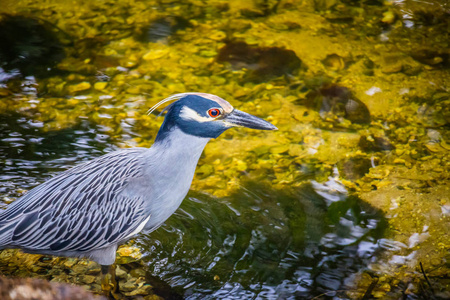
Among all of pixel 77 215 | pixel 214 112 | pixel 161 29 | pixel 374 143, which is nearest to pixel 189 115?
pixel 214 112

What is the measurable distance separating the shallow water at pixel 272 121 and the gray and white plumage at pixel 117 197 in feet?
2.14

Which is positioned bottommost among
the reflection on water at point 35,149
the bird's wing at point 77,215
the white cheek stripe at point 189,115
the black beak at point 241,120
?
the reflection on water at point 35,149

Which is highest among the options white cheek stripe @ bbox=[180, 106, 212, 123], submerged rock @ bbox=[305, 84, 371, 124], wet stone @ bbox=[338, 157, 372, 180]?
white cheek stripe @ bbox=[180, 106, 212, 123]

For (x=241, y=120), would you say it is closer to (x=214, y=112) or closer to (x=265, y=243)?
(x=214, y=112)

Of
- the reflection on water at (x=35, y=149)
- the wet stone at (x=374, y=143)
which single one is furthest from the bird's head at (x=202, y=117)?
the wet stone at (x=374, y=143)

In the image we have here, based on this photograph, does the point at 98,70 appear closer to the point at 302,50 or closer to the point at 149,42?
the point at 149,42

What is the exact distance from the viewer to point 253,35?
7.89m

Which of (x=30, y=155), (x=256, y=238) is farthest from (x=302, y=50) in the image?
(x=30, y=155)

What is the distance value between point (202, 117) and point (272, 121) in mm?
2490

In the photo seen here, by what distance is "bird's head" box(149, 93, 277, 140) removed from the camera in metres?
4.04

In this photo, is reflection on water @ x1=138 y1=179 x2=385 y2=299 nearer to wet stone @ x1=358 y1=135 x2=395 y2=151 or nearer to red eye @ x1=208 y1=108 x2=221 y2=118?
wet stone @ x1=358 y1=135 x2=395 y2=151

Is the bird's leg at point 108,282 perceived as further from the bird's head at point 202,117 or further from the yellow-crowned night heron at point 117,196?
the bird's head at point 202,117

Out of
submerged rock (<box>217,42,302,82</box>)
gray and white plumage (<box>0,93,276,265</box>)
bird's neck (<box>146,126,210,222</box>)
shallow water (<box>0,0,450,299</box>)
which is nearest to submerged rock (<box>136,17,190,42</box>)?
shallow water (<box>0,0,450,299</box>)

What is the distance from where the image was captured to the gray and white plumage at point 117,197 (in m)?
4.07
